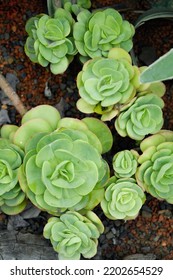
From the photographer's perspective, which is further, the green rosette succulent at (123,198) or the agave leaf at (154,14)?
the agave leaf at (154,14)

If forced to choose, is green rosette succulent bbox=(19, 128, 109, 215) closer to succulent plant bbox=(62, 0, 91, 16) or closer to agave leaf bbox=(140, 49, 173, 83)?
agave leaf bbox=(140, 49, 173, 83)

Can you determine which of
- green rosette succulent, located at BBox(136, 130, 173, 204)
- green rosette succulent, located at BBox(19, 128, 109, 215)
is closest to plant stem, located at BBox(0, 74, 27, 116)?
green rosette succulent, located at BBox(19, 128, 109, 215)

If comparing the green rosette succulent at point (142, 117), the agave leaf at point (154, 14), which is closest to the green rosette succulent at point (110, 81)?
the green rosette succulent at point (142, 117)

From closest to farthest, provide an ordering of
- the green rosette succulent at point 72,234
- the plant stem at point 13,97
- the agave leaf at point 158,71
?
the agave leaf at point 158,71
the green rosette succulent at point 72,234
the plant stem at point 13,97

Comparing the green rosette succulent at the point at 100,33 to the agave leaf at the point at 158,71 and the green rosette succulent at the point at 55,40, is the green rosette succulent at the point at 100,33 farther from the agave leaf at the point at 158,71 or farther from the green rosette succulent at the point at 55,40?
the agave leaf at the point at 158,71

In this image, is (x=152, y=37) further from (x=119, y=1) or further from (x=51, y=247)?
(x=51, y=247)

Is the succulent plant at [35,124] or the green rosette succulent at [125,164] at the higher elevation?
the succulent plant at [35,124]
